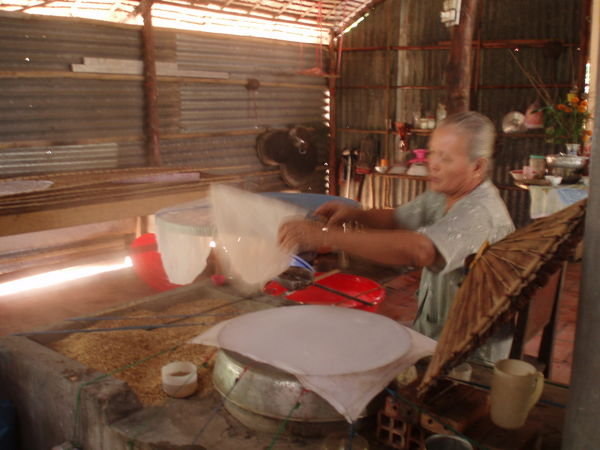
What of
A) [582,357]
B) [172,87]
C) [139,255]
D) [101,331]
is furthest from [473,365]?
[172,87]

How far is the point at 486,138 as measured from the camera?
1980 mm

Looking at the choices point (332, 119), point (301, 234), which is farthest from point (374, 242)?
point (332, 119)

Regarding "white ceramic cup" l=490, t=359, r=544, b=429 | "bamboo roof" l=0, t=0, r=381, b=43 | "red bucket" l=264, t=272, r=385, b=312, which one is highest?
"bamboo roof" l=0, t=0, r=381, b=43

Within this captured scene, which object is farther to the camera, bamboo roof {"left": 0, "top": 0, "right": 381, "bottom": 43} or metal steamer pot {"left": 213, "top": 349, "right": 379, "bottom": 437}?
bamboo roof {"left": 0, "top": 0, "right": 381, "bottom": 43}

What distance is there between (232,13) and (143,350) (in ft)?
22.8

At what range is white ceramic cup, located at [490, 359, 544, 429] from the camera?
1313mm

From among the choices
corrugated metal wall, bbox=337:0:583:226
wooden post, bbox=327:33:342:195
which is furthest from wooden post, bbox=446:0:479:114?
wooden post, bbox=327:33:342:195

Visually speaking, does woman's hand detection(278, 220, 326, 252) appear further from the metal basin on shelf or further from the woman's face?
the metal basin on shelf

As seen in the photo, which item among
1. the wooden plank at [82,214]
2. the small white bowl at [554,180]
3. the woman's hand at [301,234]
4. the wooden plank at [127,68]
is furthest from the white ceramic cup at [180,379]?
the wooden plank at [127,68]

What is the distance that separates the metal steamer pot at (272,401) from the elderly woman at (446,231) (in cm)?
50

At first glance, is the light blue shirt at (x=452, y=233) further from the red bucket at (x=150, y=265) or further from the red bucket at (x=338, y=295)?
the red bucket at (x=150, y=265)

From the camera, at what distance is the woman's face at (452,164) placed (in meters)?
1.96

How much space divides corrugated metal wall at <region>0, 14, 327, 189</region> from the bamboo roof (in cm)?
18

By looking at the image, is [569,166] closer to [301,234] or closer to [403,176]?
[403,176]
